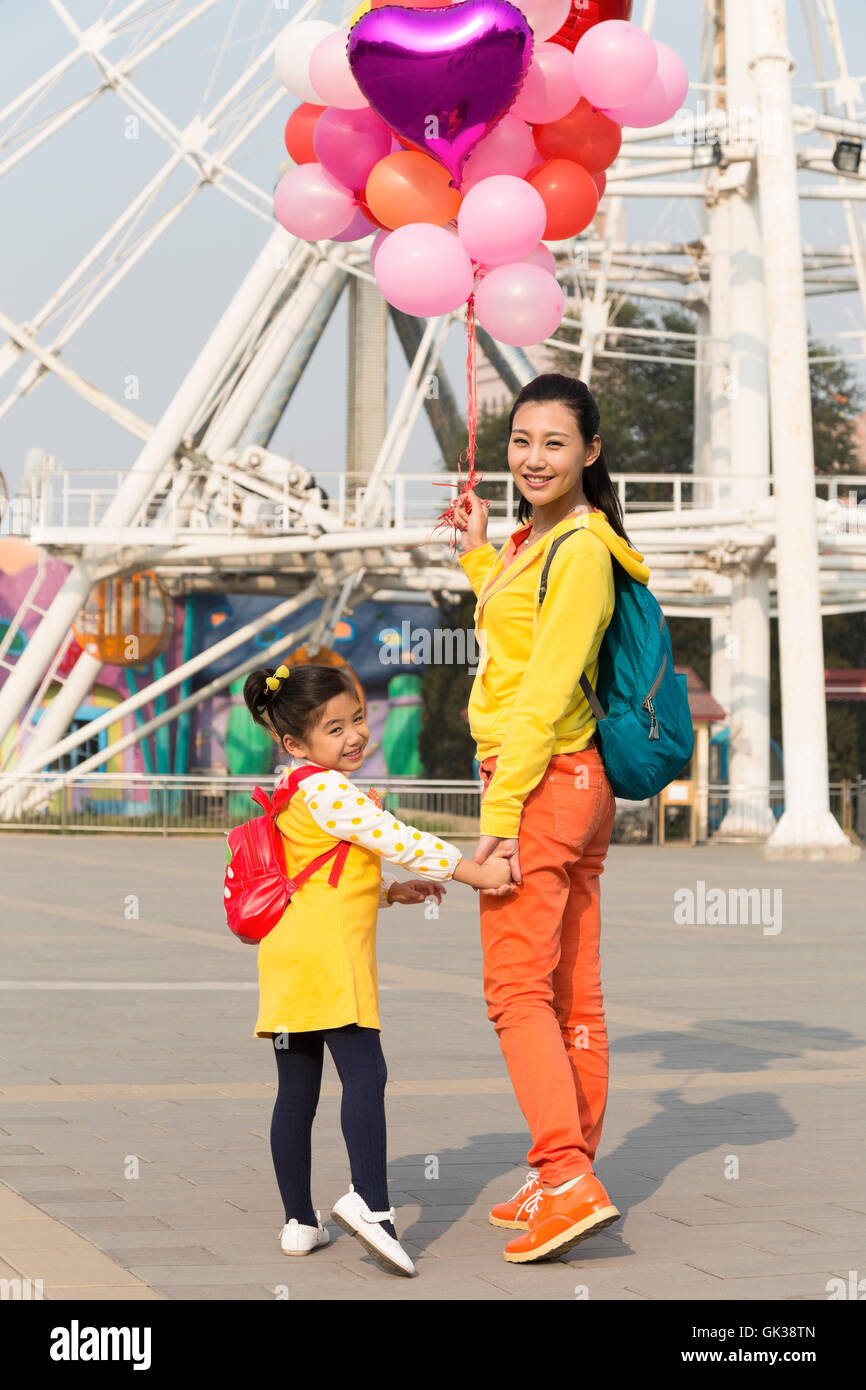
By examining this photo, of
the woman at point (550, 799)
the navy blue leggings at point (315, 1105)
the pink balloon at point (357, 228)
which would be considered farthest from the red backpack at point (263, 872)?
the pink balloon at point (357, 228)

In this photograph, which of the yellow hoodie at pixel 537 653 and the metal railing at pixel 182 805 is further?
the metal railing at pixel 182 805

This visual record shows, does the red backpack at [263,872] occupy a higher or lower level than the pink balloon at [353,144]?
lower

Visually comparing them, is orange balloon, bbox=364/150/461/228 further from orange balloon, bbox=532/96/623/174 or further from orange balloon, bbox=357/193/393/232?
orange balloon, bbox=532/96/623/174

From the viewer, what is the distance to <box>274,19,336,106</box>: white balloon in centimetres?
648

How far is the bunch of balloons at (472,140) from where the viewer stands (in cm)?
581

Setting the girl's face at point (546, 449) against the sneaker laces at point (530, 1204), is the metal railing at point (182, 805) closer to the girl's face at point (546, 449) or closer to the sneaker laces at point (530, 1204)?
the sneaker laces at point (530, 1204)

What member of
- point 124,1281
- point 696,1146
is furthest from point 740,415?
point 124,1281

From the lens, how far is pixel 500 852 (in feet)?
15.1

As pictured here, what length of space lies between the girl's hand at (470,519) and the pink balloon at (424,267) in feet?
3.34

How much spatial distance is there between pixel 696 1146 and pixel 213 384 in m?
22.5

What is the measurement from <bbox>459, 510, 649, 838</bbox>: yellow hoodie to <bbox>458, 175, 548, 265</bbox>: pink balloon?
133cm

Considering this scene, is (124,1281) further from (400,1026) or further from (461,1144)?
(400,1026)

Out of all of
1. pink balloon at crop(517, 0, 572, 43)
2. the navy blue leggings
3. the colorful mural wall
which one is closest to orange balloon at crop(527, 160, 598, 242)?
pink balloon at crop(517, 0, 572, 43)

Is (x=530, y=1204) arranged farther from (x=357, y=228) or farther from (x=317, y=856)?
(x=357, y=228)
